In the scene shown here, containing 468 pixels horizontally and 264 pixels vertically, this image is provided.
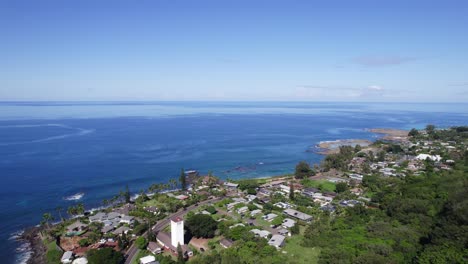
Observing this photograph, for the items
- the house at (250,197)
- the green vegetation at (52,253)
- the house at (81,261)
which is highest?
the house at (81,261)

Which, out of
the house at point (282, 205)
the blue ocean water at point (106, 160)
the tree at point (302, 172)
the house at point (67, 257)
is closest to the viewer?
the house at point (67, 257)

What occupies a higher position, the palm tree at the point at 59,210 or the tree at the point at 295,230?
the tree at the point at 295,230

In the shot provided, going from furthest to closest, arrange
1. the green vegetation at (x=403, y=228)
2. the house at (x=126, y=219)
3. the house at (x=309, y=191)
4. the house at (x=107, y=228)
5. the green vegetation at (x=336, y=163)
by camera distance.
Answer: the green vegetation at (x=336, y=163) → the house at (x=309, y=191) → the house at (x=126, y=219) → the house at (x=107, y=228) → the green vegetation at (x=403, y=228)

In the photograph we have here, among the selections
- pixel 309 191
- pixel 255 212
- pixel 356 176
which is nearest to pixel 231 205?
pixel 255 212

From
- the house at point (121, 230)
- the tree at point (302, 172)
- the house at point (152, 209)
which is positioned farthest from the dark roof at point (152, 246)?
the tree at point (302, 172)

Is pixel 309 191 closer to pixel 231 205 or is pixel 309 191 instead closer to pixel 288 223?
pixel 288 223

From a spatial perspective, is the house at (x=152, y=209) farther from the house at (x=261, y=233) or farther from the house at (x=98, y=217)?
the house at (x=261, y=233)

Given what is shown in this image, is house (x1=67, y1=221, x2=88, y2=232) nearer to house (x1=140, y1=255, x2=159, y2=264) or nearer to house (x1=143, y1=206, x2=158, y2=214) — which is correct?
house (x1=143, y1=206, x2=158, y2=214)

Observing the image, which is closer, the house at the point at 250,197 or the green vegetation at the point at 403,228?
the green vegetation at the point at 403,228

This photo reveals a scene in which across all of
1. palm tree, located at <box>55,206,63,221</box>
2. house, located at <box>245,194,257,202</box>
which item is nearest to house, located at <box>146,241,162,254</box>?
palm tree, located at <box>55,206,63,221</box>
